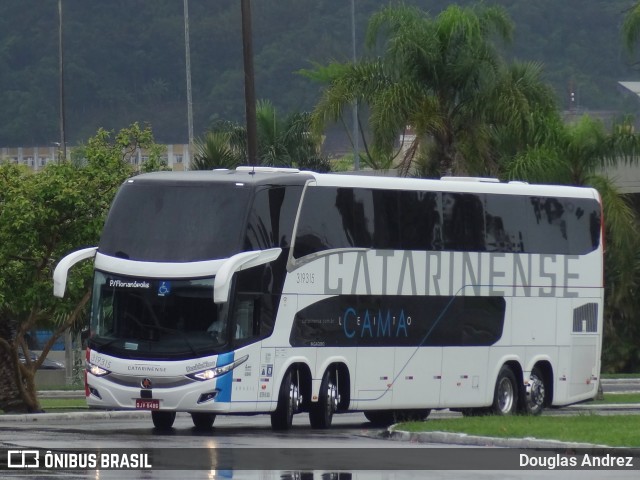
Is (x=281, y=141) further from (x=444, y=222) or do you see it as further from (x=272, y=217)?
(x=272, y=217)

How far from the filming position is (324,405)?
22.1 metres

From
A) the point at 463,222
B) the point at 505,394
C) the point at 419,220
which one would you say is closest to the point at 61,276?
the point at 419,220

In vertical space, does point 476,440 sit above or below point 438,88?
below

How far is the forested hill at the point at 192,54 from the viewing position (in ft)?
354

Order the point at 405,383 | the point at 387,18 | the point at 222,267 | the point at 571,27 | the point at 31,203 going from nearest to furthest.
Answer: the point at 222,267
the point at 405,383
the point at 31,203
the point at 387,18
the point at 571,27

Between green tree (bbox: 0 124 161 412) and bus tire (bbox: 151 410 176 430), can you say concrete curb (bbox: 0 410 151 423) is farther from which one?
bus tire (bbox: 151 410 176 430)

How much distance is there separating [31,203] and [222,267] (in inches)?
367

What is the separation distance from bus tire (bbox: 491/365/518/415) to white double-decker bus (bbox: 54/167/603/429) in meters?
0.03

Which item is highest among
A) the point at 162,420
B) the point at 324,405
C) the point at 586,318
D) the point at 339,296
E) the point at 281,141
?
the point at 281,141

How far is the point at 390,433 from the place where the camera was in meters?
20.5

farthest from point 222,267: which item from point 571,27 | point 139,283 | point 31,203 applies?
point 571,27

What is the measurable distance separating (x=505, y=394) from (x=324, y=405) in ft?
14.7

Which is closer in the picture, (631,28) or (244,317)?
(244,317)

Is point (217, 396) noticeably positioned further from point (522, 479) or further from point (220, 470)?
point (522, 479)
